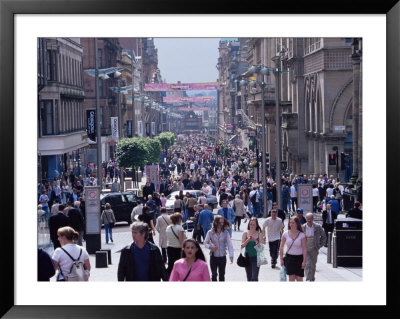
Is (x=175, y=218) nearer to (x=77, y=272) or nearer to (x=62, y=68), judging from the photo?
(x=77, y=272)

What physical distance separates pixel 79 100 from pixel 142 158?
10.9m

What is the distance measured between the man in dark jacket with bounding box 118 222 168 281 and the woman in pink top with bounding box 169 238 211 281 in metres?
0.54

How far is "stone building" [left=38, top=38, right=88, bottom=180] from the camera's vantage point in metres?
55.6

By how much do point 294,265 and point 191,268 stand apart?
436 cm

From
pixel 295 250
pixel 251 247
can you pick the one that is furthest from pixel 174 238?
pixel 295 250

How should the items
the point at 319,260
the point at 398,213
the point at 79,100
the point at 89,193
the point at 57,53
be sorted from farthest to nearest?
the point at 79,100 < the point at 57,53 < the point at 89,193 < the point at 319,260 < the point at 398,213

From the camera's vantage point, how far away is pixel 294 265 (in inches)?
653

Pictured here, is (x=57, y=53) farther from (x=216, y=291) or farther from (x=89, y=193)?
(x=216, y=291)

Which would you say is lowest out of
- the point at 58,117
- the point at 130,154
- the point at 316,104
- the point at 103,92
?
the point at 130,154

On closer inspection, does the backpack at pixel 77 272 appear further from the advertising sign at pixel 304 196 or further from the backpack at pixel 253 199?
the backpack at pixel 253 199

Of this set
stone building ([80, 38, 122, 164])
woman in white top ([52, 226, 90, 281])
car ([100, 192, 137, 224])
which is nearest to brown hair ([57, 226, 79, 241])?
woman in white top ([52, 226, 90, 281])

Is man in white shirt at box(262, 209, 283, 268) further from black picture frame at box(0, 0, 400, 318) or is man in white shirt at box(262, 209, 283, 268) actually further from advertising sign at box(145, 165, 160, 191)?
advertising sign at box(145, 165, 160, 191)

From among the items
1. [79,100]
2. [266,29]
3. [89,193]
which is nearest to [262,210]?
[89,193]

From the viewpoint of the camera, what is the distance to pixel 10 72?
40.3 feet
